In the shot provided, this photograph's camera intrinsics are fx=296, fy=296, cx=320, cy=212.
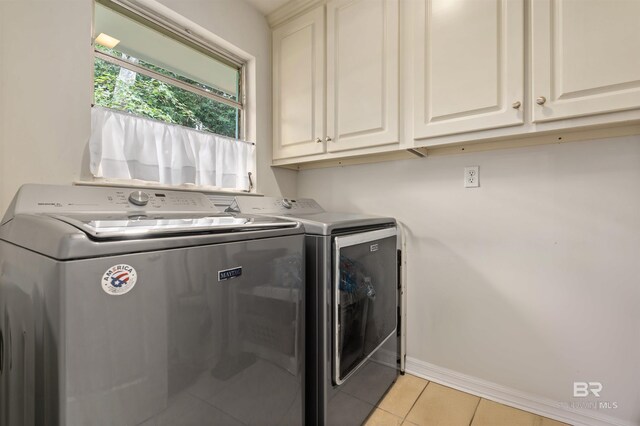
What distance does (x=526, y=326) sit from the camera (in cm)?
156

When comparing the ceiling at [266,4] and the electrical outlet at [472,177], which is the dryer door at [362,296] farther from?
the ceiling at [266,4]

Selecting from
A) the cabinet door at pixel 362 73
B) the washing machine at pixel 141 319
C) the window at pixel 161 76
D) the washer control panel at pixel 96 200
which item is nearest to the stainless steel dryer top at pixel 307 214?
the washing machine at pixel 141 319

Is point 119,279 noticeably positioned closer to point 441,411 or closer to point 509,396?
point 441,411

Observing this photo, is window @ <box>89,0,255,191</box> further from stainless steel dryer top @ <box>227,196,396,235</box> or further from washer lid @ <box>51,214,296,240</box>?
washer lid @ <box>51,214,296,240</box>

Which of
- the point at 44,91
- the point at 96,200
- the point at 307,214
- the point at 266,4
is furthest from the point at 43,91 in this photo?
the point at 266,4

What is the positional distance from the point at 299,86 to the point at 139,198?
4.28ft

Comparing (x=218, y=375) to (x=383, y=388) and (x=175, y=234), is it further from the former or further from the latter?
(x=383, y=388)

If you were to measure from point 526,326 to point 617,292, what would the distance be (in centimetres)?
42

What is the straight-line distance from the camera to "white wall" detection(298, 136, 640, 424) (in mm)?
1359

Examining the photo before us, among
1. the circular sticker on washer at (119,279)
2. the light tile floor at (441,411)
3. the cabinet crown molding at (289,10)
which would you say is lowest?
the light tile floor at (441,411)

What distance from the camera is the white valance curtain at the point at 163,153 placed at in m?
1.41

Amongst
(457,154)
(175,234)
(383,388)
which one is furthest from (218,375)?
(457,154)

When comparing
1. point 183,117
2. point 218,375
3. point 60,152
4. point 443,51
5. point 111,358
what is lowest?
point 218,375

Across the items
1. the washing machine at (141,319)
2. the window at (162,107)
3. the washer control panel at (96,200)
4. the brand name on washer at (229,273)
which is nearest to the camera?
the washing machine at (141,319)
